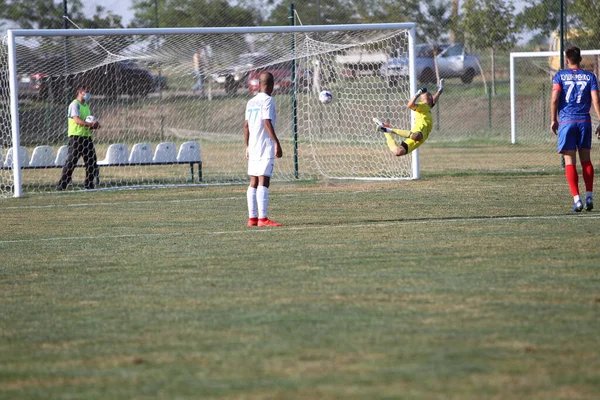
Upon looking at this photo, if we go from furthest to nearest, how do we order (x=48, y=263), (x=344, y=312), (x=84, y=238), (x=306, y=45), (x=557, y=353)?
(x=306, y=45)
(x=84, y=238)
(x=48, y=263)
(x=344, y=312)
(x=557, y=353)

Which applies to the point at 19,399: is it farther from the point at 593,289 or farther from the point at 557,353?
the point at 593,289

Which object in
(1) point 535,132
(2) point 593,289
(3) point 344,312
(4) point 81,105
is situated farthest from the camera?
(1) point 535,132

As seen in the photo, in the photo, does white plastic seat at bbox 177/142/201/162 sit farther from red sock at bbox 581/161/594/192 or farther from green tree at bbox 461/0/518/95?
green tree at bbox 461/0/518/95

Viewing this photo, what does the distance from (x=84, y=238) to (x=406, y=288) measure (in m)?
5.14

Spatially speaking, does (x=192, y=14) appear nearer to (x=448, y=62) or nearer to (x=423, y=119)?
(x=448, y=62)

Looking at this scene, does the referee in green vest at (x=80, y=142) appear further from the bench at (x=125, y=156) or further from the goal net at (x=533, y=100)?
the goal net at (x=533, y=100)

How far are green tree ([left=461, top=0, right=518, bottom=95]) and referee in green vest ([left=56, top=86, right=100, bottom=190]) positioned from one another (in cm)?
1319

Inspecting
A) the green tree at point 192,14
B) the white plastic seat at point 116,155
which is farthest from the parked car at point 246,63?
the green tree at point 192,14

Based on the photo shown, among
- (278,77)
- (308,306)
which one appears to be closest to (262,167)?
(308,306)

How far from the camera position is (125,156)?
19.8 meters

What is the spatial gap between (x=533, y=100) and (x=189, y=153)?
57.9 ft

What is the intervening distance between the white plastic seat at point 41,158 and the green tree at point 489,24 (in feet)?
45.0

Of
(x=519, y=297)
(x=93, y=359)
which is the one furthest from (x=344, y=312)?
(x=93, y=359)

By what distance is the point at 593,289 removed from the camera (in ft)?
25.6
